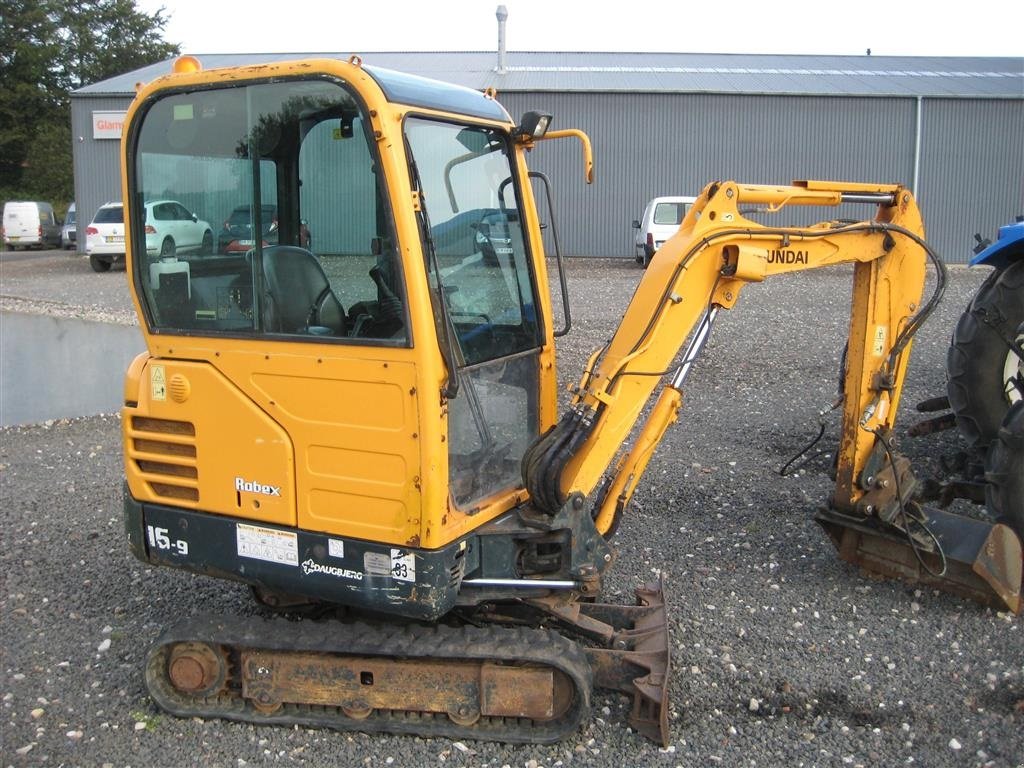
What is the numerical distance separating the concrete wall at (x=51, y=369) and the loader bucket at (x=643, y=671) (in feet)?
21.1

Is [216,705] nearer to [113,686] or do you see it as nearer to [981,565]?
[113,686]

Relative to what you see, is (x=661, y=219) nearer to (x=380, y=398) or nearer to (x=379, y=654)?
(x=379, y=654)

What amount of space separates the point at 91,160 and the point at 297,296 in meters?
25.4

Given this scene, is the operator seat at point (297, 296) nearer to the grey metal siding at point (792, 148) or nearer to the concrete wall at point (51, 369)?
the concrete wall at point (51, 369)

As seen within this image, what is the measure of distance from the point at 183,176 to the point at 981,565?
384cm

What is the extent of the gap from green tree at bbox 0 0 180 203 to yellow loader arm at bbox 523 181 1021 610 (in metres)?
43.1

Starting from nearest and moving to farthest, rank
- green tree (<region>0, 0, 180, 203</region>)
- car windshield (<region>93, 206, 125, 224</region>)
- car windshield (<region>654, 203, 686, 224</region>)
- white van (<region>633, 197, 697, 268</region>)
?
white van (<region>633, 197, 697, 268</region>) → car windshield (<region>654, 203, 686, 224</region>) → car windshield (<region>93, 206, 125, 224</region>) → green tree (<region>0, 0, 180, 203</region>)

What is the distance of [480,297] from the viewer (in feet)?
13.0

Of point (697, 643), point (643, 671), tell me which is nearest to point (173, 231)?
point (643, 671)

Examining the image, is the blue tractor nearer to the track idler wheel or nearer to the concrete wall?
the track idler wheel

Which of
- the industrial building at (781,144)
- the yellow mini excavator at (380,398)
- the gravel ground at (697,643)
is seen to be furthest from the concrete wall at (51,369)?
the industrial building at (781,144)

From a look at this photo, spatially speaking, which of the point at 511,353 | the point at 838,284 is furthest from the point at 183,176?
the point at 838,284

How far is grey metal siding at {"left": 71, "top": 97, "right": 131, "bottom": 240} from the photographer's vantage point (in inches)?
1024

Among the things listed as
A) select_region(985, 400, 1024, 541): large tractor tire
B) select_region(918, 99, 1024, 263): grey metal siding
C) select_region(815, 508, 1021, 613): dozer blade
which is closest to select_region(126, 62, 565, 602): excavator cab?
select_region(815, 508, 1021, 613): dozer blade
